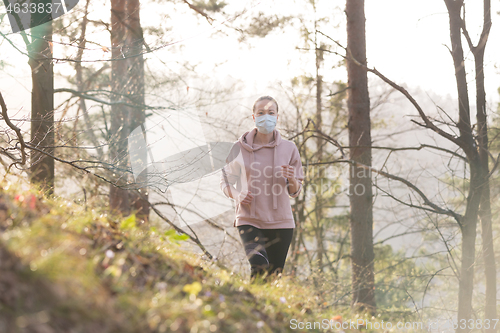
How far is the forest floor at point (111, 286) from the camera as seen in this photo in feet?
4.65

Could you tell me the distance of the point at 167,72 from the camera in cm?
938

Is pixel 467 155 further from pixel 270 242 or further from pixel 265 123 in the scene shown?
pixel 270 242

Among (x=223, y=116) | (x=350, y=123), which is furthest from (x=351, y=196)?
(x=223, y=116)

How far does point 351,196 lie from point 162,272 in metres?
5.51

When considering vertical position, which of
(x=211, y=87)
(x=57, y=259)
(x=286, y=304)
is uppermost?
(x=211, y=87)

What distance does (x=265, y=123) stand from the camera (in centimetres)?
376

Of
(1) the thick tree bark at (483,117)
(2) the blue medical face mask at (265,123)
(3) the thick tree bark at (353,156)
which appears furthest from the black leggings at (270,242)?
(1) the thick tree bark at (483,117)

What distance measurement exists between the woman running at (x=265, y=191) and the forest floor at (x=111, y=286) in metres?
0.63

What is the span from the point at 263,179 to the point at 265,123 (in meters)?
0.59

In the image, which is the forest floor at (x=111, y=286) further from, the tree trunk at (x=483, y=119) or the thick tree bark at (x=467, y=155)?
the tree trunk at (x=483, y=119)

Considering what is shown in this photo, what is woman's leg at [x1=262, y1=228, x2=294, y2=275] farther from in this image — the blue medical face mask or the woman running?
the blue medical face mask

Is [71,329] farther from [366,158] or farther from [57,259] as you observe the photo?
[366,158]

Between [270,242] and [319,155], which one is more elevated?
[319,155]

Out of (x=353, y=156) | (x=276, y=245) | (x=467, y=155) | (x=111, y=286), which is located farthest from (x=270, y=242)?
(x=467, y=155)
